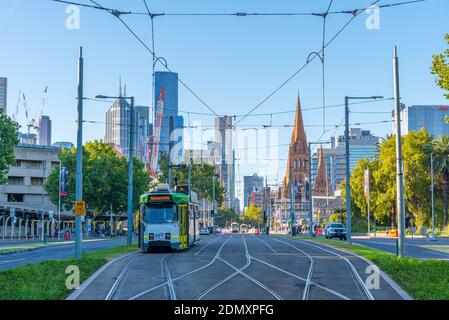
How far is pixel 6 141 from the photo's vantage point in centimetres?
4344

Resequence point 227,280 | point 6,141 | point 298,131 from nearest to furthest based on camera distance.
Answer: point 227,280, point 6,141, point 298,131

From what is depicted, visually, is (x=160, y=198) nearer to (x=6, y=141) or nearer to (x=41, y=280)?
(x=41, y=280)

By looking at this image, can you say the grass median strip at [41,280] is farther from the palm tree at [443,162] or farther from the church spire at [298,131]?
the church spire at [298,131]

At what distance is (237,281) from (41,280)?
5025 mm

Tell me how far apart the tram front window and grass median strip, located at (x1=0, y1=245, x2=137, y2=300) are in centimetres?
994

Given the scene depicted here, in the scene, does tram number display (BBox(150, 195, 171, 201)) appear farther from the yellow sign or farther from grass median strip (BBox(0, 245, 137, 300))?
grass median strip (BBox(0, 245, 137, 300))

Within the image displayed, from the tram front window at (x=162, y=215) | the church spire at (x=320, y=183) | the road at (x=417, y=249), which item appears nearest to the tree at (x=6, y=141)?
the tram front window at (x=162, y=215)

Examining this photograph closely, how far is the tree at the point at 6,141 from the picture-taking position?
42.5 metres

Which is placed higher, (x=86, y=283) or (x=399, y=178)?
(x=399, y=178)

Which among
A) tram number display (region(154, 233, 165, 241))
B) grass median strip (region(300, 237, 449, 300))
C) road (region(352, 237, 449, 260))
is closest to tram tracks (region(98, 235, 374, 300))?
grass median strip (region(300, 237, 449, 300))

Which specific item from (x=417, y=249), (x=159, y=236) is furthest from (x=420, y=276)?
(x=417, y=249)

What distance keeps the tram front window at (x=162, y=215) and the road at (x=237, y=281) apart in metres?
7.25
